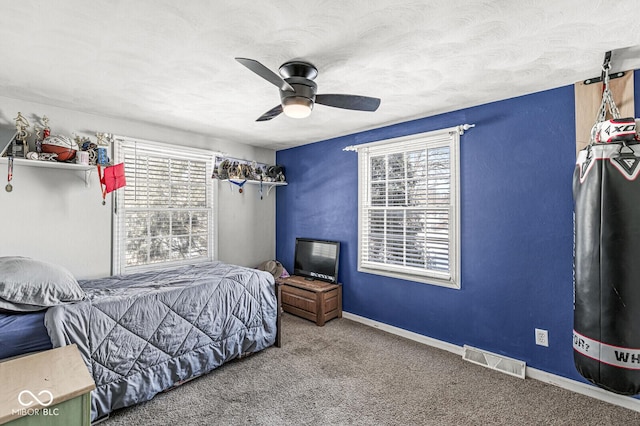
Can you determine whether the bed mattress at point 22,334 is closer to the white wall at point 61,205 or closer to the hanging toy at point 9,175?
the white wall at point 61,205

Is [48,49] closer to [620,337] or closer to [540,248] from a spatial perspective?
[620,337]

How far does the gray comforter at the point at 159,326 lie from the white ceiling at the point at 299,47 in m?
1.65

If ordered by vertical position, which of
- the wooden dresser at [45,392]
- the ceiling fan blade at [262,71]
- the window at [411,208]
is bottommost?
the wooden dresser at [45,392]

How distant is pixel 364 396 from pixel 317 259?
2059mm

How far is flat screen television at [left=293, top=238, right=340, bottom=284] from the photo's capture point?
13.1ft

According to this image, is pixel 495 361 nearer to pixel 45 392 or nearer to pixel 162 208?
pixel 45 392

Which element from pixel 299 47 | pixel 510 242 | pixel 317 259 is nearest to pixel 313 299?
pixel 317 259

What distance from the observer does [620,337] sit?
1469 millimetres

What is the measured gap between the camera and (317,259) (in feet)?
13.7

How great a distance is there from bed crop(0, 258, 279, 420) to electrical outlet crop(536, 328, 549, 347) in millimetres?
2341

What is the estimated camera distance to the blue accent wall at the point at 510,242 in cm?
244

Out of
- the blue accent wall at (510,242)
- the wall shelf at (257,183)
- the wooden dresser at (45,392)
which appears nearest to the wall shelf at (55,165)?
the wall shelf at (257,183)

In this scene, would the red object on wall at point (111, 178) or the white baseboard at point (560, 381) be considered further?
the red object on wall at point (111, 178)

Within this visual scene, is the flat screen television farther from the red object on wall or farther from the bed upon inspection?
the red object on wall
